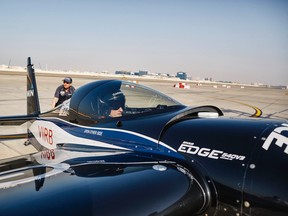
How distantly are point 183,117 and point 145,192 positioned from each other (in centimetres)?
131

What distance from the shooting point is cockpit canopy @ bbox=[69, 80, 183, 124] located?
331 centimetres

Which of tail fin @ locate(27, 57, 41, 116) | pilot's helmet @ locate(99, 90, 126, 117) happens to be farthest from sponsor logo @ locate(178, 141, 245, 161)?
tail fin @ locate(27, 57, 41, 116)

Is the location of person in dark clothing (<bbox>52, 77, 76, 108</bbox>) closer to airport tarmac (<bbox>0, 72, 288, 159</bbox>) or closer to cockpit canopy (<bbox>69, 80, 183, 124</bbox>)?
airport tarmac (<bbox>0, 72, 288, 159</bbox>)

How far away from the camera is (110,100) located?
3.37m

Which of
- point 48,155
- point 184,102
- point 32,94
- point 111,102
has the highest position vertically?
point 111,102

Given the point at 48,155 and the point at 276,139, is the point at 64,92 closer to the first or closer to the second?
the point at 48,155

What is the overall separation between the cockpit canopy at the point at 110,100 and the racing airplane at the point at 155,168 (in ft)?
0.06

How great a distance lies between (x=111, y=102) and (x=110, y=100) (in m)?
0.04

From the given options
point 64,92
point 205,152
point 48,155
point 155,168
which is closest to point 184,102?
point 64,92

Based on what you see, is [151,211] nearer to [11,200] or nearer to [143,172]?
[143,172]

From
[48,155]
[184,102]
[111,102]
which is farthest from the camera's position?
[184,102]

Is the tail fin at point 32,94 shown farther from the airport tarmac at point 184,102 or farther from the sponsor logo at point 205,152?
the sponsor logo at point 205,152

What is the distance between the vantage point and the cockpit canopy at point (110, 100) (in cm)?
331

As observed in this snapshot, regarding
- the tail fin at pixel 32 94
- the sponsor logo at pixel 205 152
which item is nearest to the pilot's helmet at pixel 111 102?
the sponsor logo at pixel 205 152
